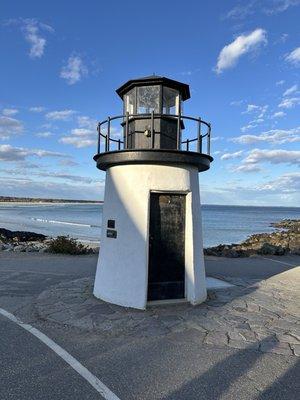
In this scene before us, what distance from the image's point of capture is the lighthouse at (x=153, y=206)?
750 cm

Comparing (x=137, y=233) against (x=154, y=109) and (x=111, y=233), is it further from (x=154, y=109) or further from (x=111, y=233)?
(x=154, y=109)

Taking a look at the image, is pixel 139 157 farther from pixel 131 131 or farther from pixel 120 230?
pixel 120 230

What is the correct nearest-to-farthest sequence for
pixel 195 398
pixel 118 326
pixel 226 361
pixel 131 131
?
pixel 195 398, pixel 226 361, pixel 118 326, pixel 131 131

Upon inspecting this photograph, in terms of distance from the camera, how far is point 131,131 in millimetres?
7945

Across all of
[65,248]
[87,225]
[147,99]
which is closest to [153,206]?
[147,99]

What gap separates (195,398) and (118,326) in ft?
8.01

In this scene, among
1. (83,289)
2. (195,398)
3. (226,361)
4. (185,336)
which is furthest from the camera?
(83,289)

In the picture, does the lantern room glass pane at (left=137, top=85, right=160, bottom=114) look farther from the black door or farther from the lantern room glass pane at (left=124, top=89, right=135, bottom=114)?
the black door

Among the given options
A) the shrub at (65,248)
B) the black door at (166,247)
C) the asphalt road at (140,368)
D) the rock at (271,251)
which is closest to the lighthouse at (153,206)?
the black door at (166,247)

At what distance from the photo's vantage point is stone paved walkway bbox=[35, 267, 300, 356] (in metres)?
5.95

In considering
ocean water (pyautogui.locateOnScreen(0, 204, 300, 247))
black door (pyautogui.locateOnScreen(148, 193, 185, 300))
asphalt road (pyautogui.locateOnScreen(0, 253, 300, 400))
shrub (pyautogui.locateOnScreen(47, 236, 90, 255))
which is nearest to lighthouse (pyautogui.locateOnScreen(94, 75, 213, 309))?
black door (pyautogui.locateOnScreen(148, 193, 185, 300))

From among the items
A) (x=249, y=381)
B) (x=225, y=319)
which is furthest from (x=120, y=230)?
(x=249, y=381)

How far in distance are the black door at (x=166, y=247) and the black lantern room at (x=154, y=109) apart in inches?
41.8

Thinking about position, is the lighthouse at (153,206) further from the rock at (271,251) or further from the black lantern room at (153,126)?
the rock at (271,251)
